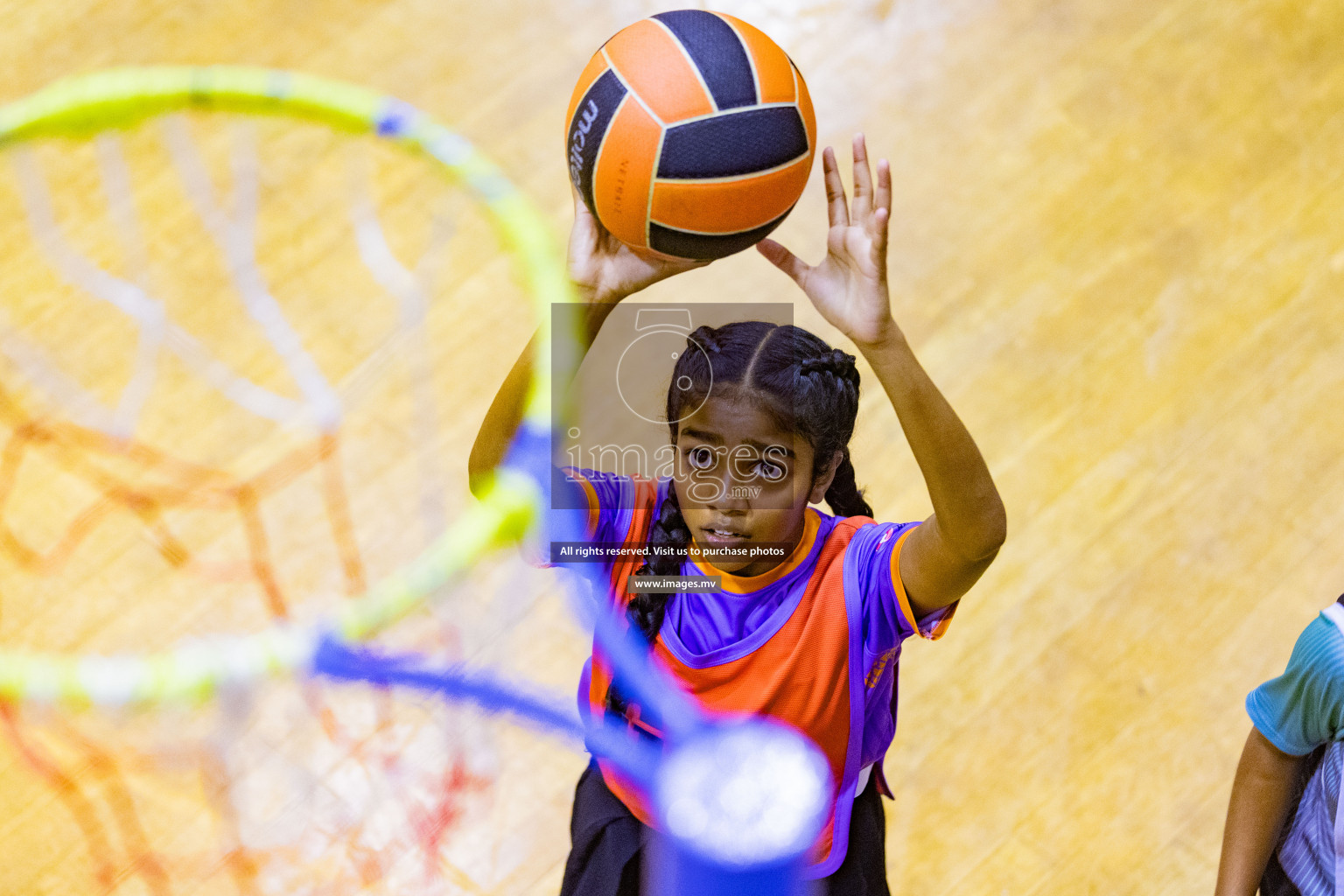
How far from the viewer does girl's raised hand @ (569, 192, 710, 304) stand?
1394mm

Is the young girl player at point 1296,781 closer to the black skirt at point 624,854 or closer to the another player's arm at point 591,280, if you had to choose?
the black skirt at point 624,854

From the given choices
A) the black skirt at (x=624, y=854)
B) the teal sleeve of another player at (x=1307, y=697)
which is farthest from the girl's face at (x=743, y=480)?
the teal sleeve of another player at (x=1307, y=697)

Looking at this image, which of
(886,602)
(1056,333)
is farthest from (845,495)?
(1056,333)

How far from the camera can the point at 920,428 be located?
3.99ft

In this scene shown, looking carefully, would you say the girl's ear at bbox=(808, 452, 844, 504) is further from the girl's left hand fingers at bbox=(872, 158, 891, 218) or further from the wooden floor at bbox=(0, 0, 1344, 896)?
the wooden floor at bbox=(0, 0, 1344, 896)

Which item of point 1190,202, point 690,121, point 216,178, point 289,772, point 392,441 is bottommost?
point 289,772

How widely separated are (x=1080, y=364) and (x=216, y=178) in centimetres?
204

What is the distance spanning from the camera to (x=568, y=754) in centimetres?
227

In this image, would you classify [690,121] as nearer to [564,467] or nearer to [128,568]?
[564,467]

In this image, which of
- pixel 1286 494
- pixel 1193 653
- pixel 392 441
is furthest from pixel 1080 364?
pixel 392 441

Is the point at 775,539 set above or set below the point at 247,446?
above

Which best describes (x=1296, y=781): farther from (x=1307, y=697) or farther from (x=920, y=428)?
(x=920, y=428)

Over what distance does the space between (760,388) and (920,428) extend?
0.22 metres

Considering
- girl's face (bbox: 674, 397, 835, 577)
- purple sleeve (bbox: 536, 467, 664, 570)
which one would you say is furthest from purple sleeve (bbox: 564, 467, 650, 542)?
girl's face (bbox: 674, 397, 835, 577)
